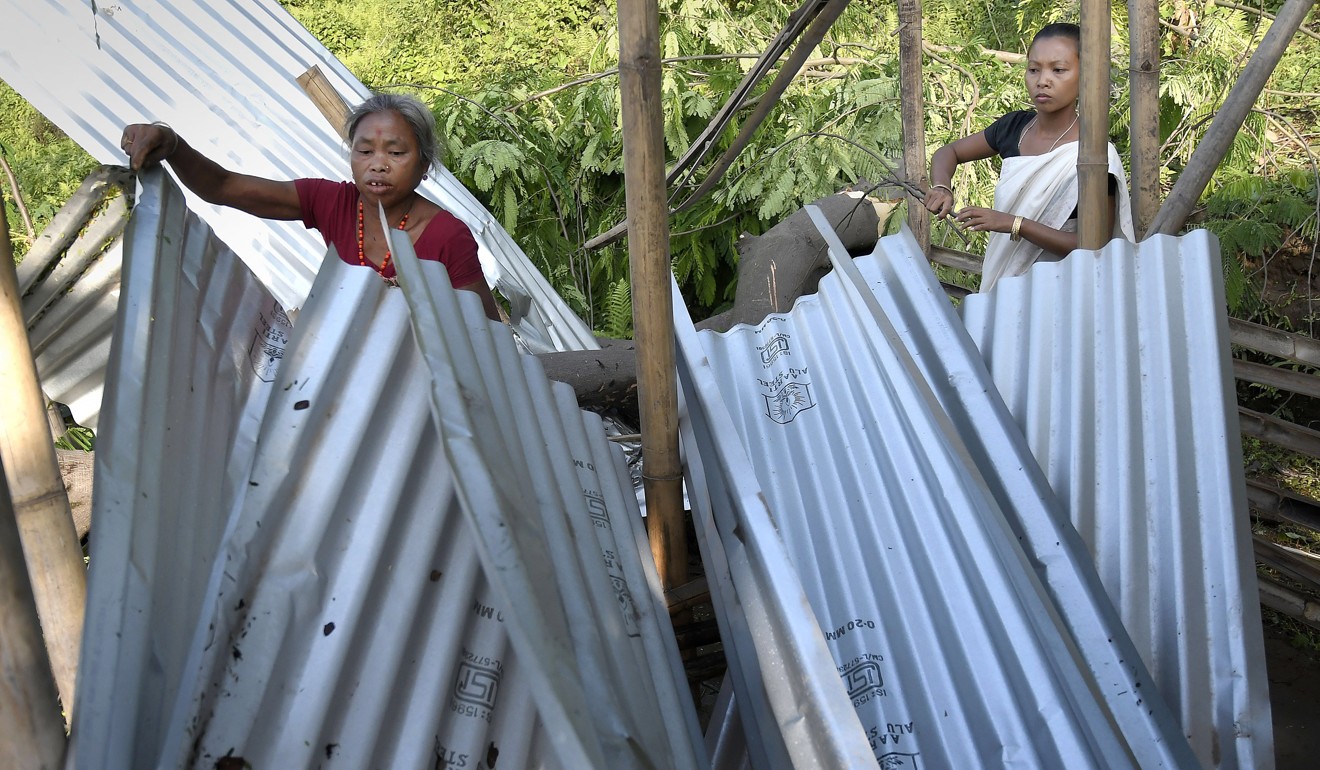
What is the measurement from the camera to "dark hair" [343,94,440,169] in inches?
88.7

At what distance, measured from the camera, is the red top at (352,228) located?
217cm

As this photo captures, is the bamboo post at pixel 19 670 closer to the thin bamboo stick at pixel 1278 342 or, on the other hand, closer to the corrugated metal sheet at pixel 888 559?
the corrugated metal sheet at pixel 888 559

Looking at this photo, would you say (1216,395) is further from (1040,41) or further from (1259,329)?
(1040,41)

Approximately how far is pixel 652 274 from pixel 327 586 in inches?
26.7

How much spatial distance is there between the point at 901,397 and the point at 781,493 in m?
0.25

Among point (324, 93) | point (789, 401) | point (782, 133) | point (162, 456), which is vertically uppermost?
point (782, 133)

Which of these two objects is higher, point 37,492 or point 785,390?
point 785,390

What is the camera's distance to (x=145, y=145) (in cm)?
169

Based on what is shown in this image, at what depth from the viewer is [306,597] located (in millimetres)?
1246

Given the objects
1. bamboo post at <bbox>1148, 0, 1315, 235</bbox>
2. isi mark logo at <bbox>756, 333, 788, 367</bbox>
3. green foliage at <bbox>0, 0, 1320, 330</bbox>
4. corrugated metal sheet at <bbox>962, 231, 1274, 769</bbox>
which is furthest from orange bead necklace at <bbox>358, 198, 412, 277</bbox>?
green foliage at <bbox>0, 0, 1320, 330</bbox>

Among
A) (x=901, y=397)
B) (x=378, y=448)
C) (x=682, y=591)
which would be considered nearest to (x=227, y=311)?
(x=378, y=448)

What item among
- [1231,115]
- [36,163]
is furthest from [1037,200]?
[36,163]

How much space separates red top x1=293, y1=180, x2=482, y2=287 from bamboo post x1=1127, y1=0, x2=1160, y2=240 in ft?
4.70

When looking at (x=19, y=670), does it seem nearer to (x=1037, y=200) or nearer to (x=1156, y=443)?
(x=1156, y=443)
